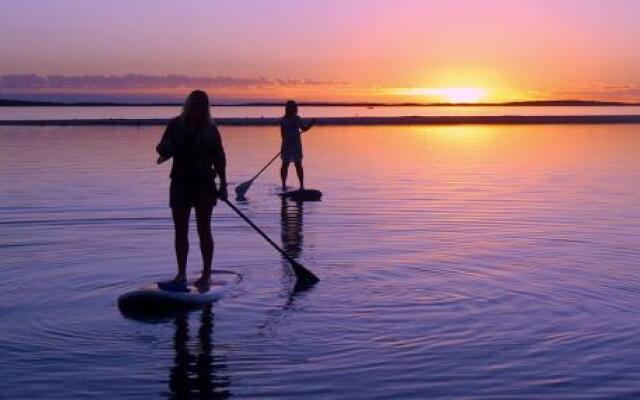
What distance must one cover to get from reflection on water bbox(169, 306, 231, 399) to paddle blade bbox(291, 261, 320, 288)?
1.43 metres

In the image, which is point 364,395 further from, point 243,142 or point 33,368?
point 243,142

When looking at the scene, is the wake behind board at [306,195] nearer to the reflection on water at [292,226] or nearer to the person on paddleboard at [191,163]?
the reflection on water at [292,226]

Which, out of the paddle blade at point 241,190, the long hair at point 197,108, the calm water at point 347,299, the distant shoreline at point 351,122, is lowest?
the distant shoreline at point 351,122

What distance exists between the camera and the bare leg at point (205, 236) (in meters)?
8.50

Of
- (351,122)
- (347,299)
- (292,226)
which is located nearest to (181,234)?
(347,299)

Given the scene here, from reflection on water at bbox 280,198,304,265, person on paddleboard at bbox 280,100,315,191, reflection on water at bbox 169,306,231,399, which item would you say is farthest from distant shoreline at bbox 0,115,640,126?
reflection on water at bbox 169,306,231,399

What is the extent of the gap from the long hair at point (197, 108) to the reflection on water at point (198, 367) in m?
1.70

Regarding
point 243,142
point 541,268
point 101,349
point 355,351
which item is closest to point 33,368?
point 101,349

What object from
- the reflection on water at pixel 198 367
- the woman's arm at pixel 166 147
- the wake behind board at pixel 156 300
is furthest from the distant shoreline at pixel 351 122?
the reflection on water at pixel 198 367

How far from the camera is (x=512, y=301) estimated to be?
824 cm

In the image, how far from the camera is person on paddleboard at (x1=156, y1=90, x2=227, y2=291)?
26.9 ft

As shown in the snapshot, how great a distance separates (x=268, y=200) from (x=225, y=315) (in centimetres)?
939

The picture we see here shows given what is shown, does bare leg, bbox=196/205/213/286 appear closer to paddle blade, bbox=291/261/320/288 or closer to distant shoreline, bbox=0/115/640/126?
paddle blade, bbox=291/261/320/288

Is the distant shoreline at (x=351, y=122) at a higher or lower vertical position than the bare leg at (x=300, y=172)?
lower
